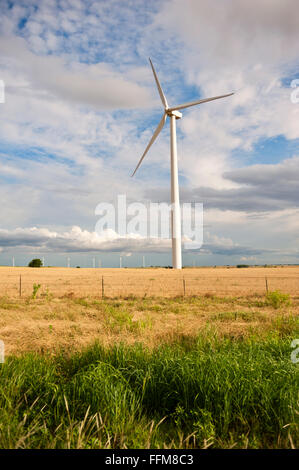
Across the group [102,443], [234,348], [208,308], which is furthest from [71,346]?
[208,308]

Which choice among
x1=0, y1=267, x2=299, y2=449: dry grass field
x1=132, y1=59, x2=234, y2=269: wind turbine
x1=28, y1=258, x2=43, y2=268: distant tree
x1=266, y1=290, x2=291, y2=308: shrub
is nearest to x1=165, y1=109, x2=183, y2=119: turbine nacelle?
x1=132, y1=59, x2=234, y2=269: wind turbine

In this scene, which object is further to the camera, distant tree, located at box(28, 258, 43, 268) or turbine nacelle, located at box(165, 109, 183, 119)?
distant tree, located at box(28, 258, 43, 268)

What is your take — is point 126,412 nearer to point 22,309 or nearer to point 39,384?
point 39,384

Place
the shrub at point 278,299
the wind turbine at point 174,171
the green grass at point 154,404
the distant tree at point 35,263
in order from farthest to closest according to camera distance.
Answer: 1. the distant tree at point 35,263
2. the wind turbine at point 174,171
3. the shrub at point 278,299
4. the green grass at point 154,404

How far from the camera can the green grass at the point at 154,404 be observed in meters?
5.72

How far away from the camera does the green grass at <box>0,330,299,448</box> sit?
572cm

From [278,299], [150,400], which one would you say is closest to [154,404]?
[150,400]

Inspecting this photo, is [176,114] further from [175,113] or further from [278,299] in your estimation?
[278,299]

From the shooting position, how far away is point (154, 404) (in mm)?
7273

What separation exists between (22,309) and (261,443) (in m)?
19.9

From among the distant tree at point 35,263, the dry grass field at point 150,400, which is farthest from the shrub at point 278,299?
the distant tree at point 35,263

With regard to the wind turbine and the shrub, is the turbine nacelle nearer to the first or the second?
the wind turbine

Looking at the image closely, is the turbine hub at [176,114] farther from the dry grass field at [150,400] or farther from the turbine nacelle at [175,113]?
the dry grass field at [150,400]
